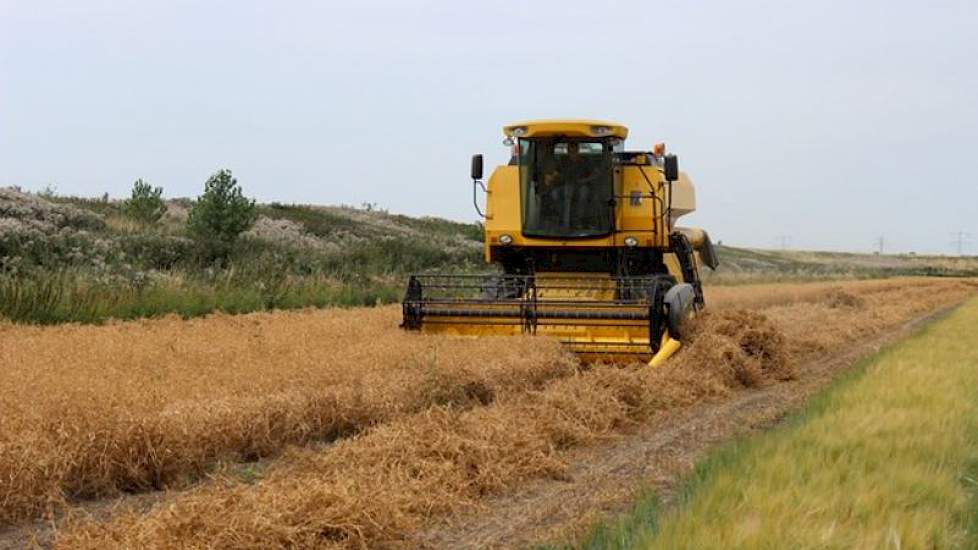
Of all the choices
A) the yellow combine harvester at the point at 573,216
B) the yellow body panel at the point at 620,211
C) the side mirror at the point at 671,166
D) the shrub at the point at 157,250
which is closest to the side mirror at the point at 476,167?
the yellow combine harvester at the point at 573,216

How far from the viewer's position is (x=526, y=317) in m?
9.44

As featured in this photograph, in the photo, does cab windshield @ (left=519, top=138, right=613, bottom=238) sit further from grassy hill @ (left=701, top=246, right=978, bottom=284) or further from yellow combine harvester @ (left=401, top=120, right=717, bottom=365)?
grassy hill @ (left=701, top=246, right=978, bottom=284)

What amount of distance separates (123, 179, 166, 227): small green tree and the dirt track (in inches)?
790

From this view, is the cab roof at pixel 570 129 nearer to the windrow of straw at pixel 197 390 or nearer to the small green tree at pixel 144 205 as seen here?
the windrow of straw at pixel 197 390

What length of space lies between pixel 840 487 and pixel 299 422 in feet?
10.6

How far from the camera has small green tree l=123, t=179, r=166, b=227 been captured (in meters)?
25.0

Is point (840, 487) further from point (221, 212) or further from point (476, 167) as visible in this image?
point (221, 212)

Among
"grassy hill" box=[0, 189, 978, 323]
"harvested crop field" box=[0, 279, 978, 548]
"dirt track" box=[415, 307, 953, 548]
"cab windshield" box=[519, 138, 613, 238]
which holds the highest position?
"cab windshield" box=[519, 138, 613, 238]

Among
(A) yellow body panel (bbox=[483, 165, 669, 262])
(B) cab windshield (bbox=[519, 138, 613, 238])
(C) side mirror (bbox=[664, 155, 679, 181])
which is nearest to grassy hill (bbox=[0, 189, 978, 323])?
(A) yellow body panel (bbox=[483, 165, 669, 262])

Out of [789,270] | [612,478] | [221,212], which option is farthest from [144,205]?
[789,270]

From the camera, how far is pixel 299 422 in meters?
5.81

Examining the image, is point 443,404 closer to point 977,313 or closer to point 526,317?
point 526,317

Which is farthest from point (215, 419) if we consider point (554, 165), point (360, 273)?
point (360, 273)

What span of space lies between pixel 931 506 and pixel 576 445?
2.66m
